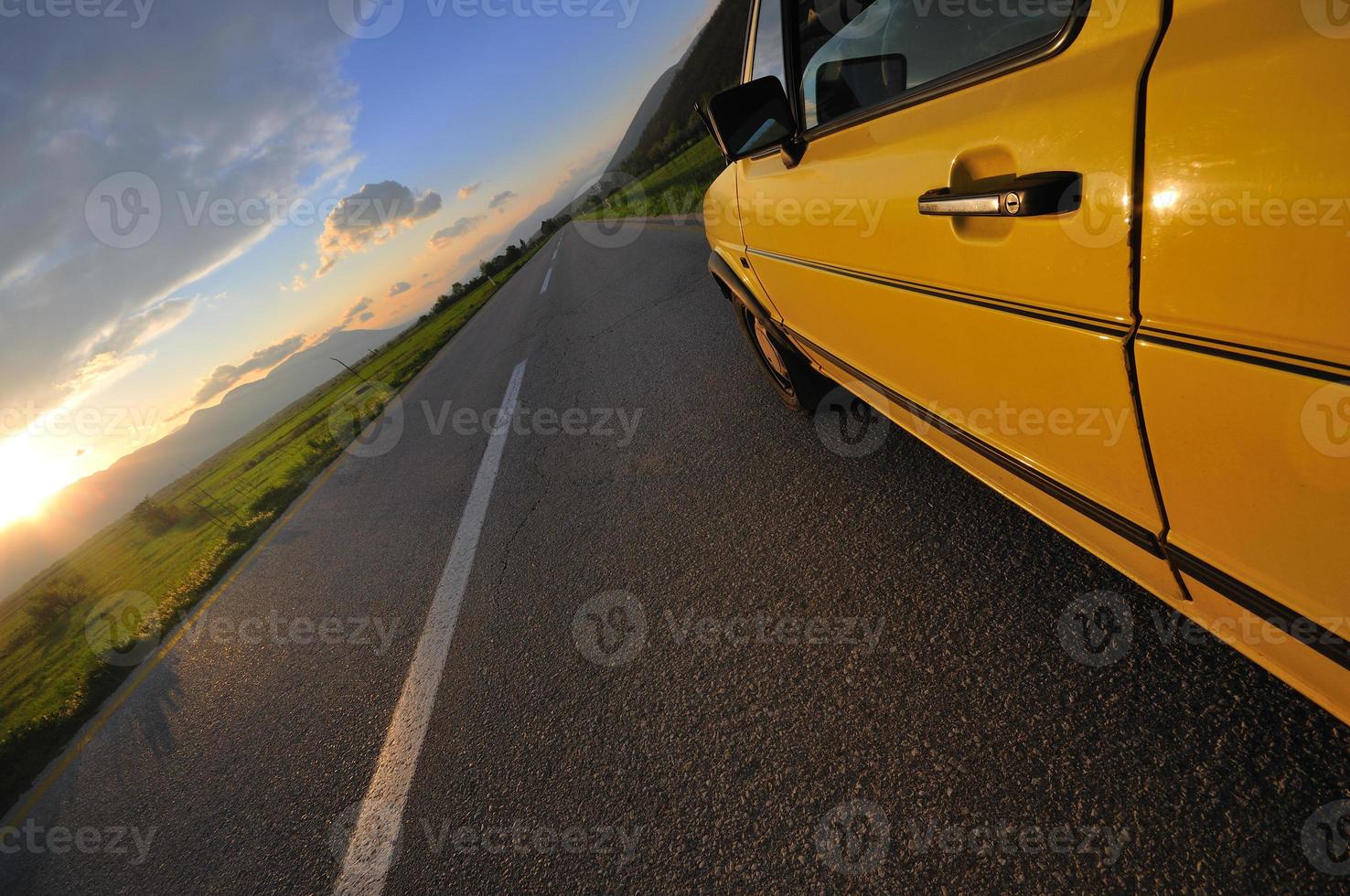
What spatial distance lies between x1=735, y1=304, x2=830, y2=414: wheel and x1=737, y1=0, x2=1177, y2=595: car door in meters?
0.95

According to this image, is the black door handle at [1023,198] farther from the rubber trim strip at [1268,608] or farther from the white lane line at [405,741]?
the white lane line at [405,741]

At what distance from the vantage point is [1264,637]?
3.23 ft

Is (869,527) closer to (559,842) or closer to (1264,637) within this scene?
(1264,637)

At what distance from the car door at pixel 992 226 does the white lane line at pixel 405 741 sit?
7.57 feet

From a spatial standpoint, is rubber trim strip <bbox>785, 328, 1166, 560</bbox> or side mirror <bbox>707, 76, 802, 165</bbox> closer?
rubber trim strip <bbox>785, 328, 1166, 560</bbox>

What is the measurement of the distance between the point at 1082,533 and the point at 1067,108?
95cm

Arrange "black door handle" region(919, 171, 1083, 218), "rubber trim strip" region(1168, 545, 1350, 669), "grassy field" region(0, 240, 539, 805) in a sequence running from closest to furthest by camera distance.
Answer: "rubber trim strip" region(1168, 545, 1350, 669) < "black door handle" region(919, 171, 1083, 218) < "grassy field" region(0, 240, 539, 805)

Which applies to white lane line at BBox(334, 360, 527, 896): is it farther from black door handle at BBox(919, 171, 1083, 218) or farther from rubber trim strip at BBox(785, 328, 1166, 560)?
black door handle at BBox(919, 171, 1083, 218)

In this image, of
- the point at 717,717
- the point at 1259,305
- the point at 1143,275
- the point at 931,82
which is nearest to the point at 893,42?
the point at 931,82

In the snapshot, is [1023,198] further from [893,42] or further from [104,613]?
[104,613]

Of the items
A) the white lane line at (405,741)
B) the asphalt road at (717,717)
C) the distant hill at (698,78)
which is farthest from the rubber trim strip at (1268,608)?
the distant hill at (698,78)

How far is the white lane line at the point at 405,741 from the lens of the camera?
74.7 inches

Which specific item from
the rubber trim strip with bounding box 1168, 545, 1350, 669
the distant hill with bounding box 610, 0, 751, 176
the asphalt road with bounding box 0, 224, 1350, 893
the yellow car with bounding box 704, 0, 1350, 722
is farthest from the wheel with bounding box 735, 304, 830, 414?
the distant hill with bounding box 610, 0, 751, 176

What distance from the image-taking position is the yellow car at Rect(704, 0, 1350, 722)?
72cm
